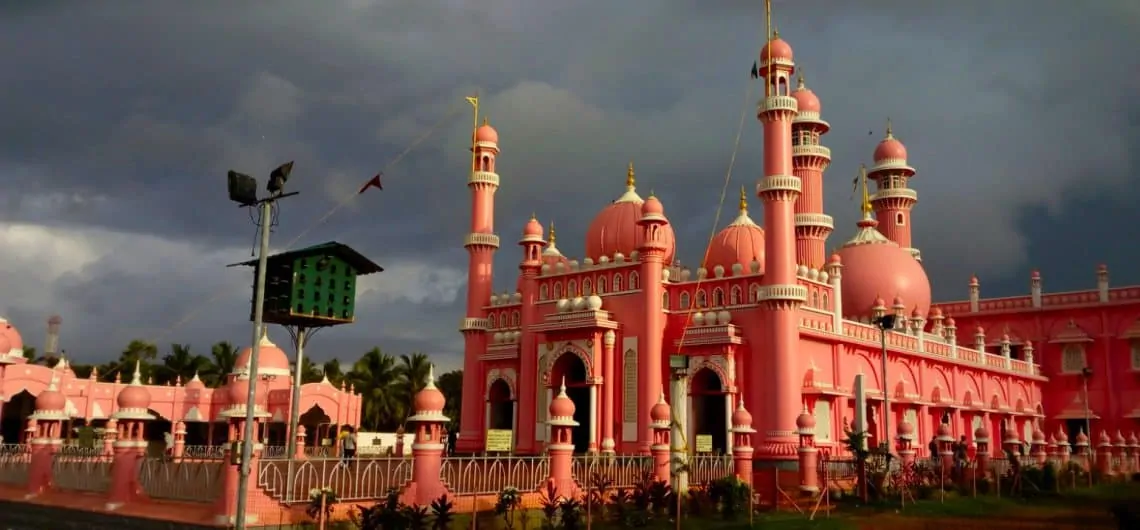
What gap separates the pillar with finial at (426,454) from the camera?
53.1 feet

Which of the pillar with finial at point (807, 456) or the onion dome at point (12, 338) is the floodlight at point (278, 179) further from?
the onion dome at point (12, 338)

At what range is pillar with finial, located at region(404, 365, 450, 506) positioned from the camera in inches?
637

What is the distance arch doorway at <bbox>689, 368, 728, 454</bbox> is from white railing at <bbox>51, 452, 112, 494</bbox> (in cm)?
1382

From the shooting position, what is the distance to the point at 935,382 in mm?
33125

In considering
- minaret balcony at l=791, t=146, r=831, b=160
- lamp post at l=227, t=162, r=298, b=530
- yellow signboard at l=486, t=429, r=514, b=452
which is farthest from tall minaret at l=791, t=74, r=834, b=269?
lamp post at l=227, t=162, r=298, b=530

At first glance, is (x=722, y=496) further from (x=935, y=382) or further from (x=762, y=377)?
(x=935, y=382)

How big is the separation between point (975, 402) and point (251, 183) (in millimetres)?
30275

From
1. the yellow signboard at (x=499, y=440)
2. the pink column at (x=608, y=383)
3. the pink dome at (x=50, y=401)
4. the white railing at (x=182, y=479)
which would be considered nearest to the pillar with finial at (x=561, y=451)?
the yellow signboard at (x=499, y=440)

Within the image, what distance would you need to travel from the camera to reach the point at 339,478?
1709cm

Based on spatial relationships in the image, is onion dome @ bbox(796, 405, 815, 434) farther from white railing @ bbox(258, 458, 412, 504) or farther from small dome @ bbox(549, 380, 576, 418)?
white railing @ bbox(258, 458, 412, 504)

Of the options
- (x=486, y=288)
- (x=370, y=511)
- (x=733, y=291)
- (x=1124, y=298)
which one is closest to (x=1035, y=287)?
(x=1124, y=298)

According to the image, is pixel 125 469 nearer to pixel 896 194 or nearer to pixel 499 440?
pixel 499 440

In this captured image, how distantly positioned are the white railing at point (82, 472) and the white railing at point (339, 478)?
13.2ft

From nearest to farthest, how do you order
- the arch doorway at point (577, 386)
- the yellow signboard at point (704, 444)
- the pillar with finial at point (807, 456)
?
the pillar with finial at point (807, 456), the yellow signboard at point (704, 444), the arch doorway at point (577, 386)
